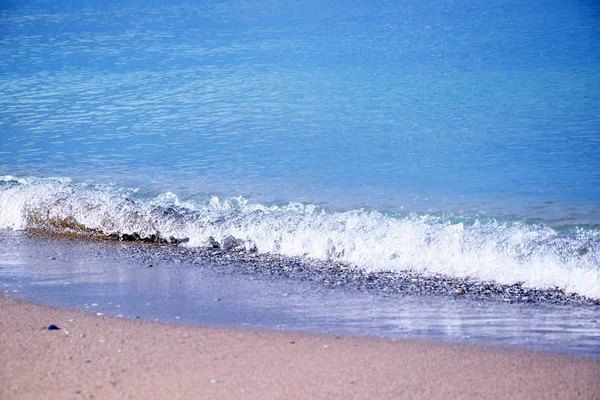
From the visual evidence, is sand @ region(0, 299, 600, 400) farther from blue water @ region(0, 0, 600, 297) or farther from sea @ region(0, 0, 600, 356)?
blue water @ region(0, 0, 600, 297)

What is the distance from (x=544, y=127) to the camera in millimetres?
9977

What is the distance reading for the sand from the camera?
140 inches

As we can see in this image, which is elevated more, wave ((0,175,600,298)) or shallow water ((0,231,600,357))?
wave ((0,175,600,298))

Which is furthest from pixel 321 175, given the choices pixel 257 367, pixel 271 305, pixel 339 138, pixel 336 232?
pixel 257 367

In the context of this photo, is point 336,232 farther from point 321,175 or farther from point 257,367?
point 257,367

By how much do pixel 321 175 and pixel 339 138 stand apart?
167cm

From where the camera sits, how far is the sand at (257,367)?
140 inches

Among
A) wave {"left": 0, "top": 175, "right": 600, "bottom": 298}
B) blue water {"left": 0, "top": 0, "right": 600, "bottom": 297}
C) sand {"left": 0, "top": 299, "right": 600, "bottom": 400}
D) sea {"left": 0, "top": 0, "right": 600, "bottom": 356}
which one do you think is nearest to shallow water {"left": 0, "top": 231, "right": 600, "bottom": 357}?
sea {"left": 0, "top": 0, "right": 600, "bottom": 356}

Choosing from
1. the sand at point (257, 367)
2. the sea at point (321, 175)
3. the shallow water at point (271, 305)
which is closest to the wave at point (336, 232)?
the sea at point (321, 175)

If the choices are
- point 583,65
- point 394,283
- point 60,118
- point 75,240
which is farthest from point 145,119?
point 583,65

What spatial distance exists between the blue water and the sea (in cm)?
3

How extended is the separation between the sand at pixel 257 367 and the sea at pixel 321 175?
10.7 inches

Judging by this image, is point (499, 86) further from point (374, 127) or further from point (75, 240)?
point (75, 240)

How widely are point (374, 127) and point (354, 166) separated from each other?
1.92m
